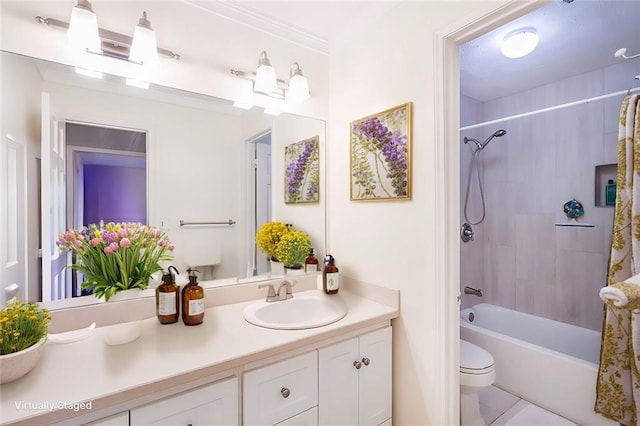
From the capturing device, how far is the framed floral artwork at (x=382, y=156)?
1.42 m

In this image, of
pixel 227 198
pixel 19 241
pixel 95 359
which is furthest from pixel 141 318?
pixel 227 198

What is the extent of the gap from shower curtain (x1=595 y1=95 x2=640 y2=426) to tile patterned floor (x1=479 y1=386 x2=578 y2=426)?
0.28 meters

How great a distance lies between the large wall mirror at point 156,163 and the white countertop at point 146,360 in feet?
1.06

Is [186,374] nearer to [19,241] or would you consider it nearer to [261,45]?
[19,241]

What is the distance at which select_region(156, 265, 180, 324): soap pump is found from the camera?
1225 mm

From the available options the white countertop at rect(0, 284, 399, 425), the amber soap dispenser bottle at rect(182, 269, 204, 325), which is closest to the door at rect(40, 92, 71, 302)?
the white countertop at rect(0, 284, 399, 425)

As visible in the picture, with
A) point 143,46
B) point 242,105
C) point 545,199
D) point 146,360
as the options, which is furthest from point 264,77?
point 545,199

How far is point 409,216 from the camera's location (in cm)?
141

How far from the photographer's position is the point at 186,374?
35.3 inches

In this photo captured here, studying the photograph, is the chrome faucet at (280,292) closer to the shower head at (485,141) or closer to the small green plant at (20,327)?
the small green plant at (20,327)

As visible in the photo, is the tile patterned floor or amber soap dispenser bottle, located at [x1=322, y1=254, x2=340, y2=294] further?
the tile patterned floor

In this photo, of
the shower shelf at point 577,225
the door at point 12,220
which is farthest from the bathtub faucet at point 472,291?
the door at point 12,220

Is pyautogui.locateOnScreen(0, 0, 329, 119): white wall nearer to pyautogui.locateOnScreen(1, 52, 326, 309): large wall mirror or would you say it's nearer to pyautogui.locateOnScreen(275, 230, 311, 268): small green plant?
pyautogui.locateOnScreen(1, 52, 326, 309): large wall mirror

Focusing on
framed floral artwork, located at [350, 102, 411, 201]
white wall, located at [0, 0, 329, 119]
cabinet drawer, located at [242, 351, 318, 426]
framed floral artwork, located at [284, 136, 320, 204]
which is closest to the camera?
cabinet drawer, located at [242, 351, 318, 426]
